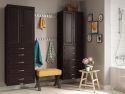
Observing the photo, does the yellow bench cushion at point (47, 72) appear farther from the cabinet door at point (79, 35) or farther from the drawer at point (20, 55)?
the cabinet door at point (79, 35)

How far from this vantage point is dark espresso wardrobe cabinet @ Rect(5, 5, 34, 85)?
213 inches

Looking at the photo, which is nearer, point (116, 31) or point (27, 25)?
point (27, 25)

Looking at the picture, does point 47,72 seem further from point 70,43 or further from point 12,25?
point 12,25

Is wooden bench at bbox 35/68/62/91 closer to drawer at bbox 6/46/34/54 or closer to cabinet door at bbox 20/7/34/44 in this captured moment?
drawer at bbox 6/46/34/54

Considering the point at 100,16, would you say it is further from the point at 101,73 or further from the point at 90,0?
the point at 101,73

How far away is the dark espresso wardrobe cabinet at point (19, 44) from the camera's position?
5414 mm

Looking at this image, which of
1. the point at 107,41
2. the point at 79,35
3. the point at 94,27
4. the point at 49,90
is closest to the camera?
the point at 49,90

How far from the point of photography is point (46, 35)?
6.37 metres

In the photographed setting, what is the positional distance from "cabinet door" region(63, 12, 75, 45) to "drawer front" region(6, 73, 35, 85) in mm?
1389

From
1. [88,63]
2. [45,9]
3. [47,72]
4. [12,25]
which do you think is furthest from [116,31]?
[12,25]

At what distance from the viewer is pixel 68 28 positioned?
632 centimetres

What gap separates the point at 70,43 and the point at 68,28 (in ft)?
1.39

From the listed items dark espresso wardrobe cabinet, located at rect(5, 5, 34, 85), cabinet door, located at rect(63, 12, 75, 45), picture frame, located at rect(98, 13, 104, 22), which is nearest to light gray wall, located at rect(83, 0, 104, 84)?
picture frame, located at rect(98, 13, 104, 22)

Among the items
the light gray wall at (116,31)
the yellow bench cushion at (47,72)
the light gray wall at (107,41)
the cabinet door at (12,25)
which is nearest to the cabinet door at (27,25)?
the cabinet door at (12,25)
